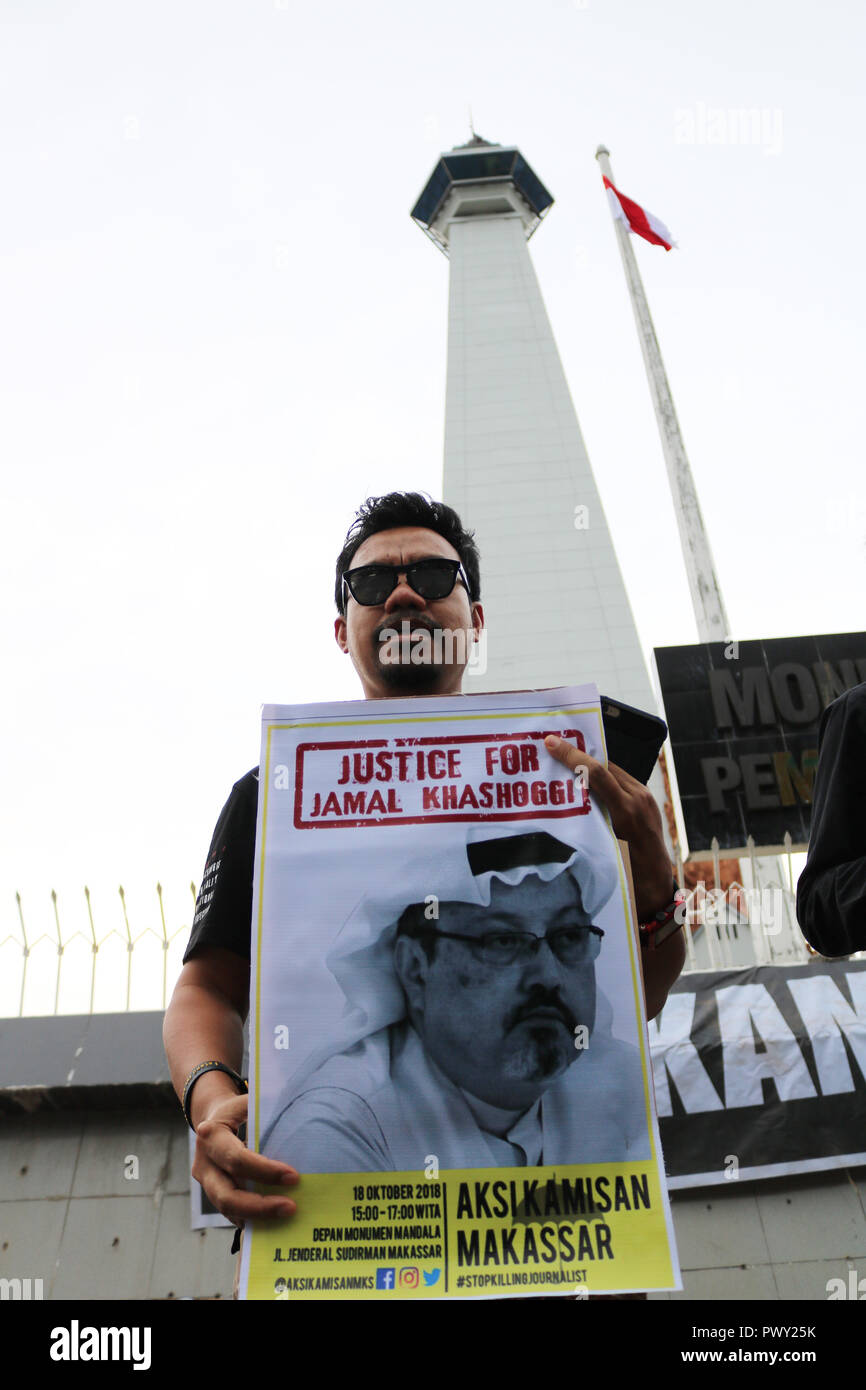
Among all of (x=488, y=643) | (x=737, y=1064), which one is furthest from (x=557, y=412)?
(x=737, y=1064)

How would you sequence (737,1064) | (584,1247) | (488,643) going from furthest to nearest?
1. (488,643)
2. (737,1064)
3. (584,1247)

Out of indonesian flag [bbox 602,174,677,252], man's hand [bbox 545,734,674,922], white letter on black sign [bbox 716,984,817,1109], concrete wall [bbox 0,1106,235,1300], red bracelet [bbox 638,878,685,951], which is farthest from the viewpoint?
indonesian flag [bbox 602,174,677,252]

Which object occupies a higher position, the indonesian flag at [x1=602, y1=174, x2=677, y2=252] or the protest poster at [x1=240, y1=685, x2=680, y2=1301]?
the indonesian flag at [x1=602, y1=174, x2=677, y2=252]

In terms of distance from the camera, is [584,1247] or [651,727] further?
[651,727]

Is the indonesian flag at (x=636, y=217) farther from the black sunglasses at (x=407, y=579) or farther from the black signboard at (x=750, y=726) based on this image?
the black sunglasses at (x=407, y=579)

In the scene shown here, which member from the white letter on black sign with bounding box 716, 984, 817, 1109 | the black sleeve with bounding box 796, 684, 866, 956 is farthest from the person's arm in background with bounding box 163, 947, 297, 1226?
the white letter on black sign with bounding box 716, 984, 817, 1109

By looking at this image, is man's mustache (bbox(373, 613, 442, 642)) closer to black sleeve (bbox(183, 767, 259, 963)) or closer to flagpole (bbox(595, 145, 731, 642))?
black sleeve (bbox(183, 767, 259, 963))

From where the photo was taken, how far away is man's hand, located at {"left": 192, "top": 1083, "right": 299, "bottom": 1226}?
1441 millimetres

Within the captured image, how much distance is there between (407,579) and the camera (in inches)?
84.7

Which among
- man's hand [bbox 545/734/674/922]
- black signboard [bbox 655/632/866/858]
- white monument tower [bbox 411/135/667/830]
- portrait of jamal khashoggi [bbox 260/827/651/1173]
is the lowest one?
portrait of jamal khashoggi [bbox 260/827/651/1173]

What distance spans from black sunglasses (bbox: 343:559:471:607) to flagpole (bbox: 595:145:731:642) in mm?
11123
